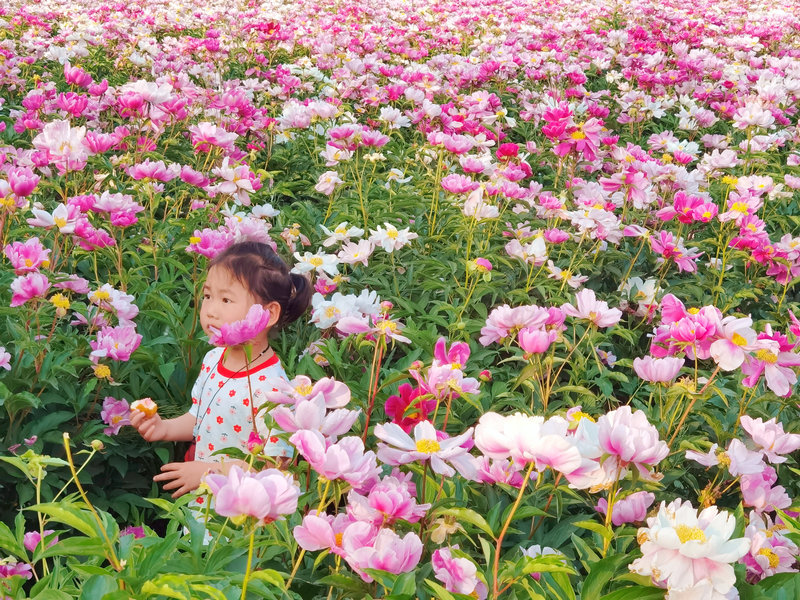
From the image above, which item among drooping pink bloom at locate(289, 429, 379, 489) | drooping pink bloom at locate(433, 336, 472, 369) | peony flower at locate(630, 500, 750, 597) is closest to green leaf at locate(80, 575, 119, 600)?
drooping pink bloom at locate(289, 429, 379, 489)

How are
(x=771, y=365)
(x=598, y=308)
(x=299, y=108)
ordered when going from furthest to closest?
(x=299, y=108)
(x=598, y=308)
(x=771, y=365)

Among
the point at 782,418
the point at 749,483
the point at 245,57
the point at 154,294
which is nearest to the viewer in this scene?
the point at 749,483

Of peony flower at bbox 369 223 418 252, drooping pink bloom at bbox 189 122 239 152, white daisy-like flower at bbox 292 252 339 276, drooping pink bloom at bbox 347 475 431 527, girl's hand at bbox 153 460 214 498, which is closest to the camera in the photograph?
drooping pink bloom at bbox 347 475 431 527

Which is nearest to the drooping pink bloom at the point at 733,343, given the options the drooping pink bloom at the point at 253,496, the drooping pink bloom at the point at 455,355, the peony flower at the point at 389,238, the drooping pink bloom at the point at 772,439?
the drooping pink bloom at the point at 772,439

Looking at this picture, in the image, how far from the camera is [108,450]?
212 cm

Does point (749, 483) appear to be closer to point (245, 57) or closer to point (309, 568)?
point (309, 568)

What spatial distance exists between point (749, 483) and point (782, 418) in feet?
2.61

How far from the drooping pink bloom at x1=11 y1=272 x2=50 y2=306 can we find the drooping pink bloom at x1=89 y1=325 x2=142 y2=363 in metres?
0.19

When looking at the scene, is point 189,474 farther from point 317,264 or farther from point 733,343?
point 733,343

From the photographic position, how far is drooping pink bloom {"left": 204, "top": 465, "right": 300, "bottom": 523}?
92 cm

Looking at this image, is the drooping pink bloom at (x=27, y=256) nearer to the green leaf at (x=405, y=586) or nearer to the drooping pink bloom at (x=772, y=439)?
the green leaf at (x=405, y=586)

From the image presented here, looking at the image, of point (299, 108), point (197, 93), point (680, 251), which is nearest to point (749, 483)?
point (680, 251)

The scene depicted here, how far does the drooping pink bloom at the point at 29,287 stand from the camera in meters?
1.92

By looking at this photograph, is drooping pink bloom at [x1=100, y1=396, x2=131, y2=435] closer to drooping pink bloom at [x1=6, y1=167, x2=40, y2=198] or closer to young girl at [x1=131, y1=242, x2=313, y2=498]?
young girl at [x1=131, y1=242, x2=313, y2=498]
